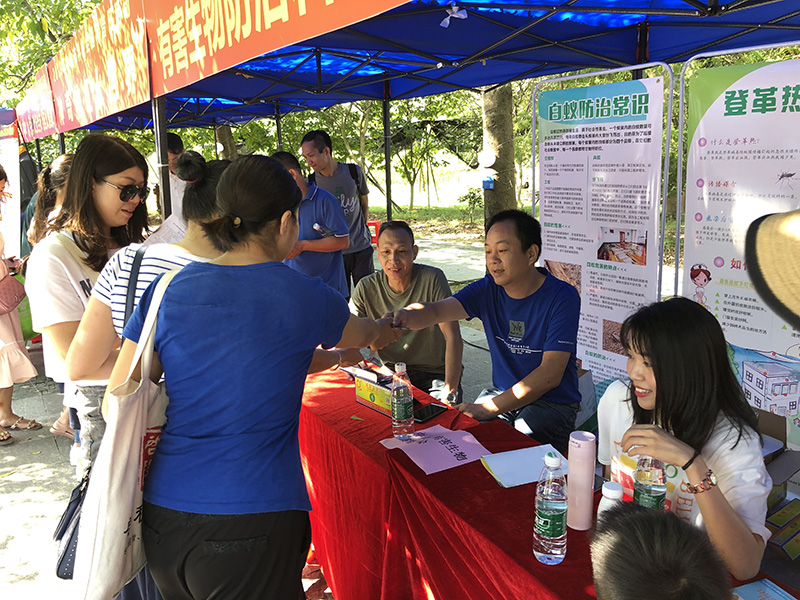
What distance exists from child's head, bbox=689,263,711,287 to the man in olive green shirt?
123 cm

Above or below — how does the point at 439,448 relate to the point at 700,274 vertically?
below

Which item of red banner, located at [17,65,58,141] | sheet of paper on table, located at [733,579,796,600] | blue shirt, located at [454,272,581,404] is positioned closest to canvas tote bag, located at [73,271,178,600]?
sheet of paper on table, located at [733,579,796,600]

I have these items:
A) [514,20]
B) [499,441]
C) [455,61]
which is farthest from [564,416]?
[455,61]

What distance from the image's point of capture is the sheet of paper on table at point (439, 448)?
1845 millimetres

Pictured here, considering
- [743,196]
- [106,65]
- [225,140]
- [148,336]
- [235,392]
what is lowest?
[235,392]

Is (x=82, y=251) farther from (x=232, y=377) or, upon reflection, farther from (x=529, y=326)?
(x=529, y=326)

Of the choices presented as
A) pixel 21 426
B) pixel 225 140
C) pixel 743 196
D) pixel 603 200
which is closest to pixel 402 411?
pixel 743 196

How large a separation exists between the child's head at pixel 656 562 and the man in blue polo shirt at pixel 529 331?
4.70 feet

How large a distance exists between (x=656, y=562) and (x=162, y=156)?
10.3ft

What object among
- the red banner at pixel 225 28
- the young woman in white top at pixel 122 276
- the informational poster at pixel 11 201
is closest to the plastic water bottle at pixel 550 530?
the young woman in white top at pixel 122 276

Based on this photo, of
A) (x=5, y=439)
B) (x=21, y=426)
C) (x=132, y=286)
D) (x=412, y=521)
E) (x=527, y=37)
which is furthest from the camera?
(x=21, y=426)

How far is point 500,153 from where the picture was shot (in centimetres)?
691

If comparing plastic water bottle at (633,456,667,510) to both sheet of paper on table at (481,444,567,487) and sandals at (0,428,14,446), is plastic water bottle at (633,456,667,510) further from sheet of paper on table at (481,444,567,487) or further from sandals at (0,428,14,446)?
sandals at (0,428,14,446)

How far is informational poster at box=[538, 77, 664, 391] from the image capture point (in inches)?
127
